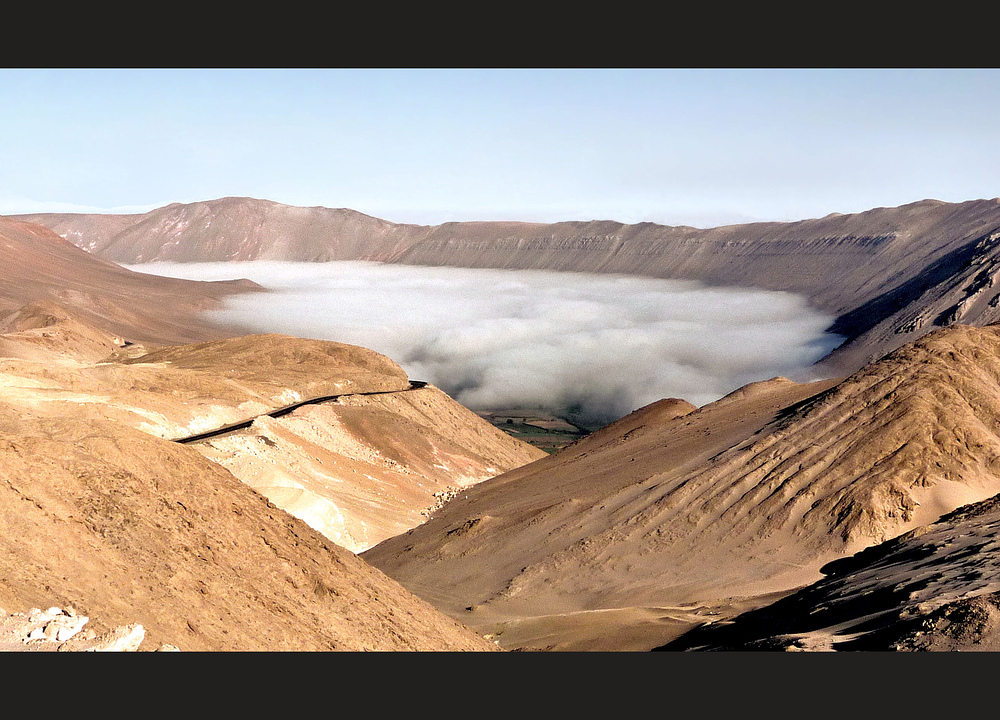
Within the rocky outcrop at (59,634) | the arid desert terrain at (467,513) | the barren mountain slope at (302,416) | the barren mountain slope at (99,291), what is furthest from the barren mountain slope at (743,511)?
the barren mountain slope at (99,291)

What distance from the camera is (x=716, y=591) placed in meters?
32.7

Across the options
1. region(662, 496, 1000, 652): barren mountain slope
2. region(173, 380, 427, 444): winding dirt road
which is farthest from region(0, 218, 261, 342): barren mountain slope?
region(662, 496, 1000, 652): barren mountain slope

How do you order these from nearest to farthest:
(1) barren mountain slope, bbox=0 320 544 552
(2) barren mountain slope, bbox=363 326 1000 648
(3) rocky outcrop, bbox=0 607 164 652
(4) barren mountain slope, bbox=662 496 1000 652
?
(3) rocky outcrop, bbox=0 607 164 652, (4) barren mountain slope, bbox=662 496 1000 652, (2) barren mountain slope, bbox=363 326 1000 648, (1) barren mountain slope, bbox=0 320 544 552

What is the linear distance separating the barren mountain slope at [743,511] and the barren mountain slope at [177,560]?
7406 mm

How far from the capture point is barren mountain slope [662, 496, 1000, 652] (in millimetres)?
18859

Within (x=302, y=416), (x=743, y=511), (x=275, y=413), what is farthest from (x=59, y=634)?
(x=275, y=413)

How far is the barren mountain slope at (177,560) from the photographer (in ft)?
62.8

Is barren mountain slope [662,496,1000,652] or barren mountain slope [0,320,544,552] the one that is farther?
barren mountain slope [0,320,544,552]

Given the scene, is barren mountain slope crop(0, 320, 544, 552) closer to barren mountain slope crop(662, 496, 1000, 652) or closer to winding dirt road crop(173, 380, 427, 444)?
winding dirt road crop(173, 380, 427, 444)

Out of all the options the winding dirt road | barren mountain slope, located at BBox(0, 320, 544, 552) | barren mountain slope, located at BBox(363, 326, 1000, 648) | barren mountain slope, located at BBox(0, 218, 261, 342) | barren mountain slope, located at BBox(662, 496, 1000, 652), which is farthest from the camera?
barren mountain slope, located at BBox(0, 218, 261, 342)

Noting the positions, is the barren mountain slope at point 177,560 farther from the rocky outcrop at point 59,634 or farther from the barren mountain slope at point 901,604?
the barren mountain slope at point 901,604

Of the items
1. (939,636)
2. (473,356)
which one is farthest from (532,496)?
(473,356)

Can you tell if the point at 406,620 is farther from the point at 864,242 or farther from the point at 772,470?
the point at 864,242

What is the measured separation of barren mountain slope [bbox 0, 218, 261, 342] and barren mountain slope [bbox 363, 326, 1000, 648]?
249 ft
